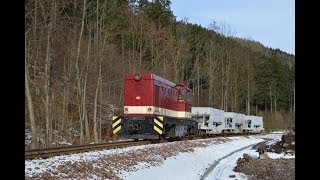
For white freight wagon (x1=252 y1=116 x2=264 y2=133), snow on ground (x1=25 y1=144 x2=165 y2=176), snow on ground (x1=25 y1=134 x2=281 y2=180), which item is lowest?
white freight wagon (x1=252 y1=116 x2=264 y2=133)

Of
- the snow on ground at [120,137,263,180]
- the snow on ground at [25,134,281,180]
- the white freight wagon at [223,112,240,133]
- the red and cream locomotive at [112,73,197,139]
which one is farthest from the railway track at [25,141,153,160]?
the white freight wagon at [223,112,240,133]

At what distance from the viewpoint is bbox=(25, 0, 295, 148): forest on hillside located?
2588 centimetres

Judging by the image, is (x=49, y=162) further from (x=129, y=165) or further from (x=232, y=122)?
(x=232, y=122)

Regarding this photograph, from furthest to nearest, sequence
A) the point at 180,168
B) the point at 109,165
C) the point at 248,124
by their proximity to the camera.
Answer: the point at 248,124, the point at 180,168, the point at 109,165

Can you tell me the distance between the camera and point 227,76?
6319 centimetres

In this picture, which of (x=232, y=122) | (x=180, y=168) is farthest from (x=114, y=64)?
(x=180, y=168)

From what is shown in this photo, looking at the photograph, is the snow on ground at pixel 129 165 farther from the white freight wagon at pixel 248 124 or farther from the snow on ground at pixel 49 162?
the white freight wagon at pixel 248 124

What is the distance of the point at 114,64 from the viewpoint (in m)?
42.8

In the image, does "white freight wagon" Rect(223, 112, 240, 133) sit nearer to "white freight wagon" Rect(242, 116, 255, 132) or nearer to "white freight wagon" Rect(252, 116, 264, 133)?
"white freight wagon" Rect(242, 116, 255, 132)
